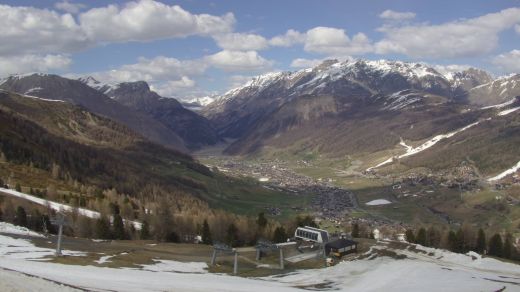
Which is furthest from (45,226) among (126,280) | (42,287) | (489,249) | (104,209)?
(489,249)

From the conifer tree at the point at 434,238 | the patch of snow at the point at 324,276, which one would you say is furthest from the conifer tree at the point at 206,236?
the conifer tree at the point at 434,238

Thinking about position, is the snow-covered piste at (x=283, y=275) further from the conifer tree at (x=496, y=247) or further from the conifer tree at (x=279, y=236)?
the conifer tree at (x=496, y=247)

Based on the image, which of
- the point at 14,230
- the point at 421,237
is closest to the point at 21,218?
the point at 14,230

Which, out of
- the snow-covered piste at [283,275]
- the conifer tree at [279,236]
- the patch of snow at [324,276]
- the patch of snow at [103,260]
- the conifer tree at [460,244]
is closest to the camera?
the snow-covered piste at [283,275]

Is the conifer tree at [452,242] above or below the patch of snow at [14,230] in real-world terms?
below

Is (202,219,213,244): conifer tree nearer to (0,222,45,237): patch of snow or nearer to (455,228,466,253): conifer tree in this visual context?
(0,222,45,237): patch of snow

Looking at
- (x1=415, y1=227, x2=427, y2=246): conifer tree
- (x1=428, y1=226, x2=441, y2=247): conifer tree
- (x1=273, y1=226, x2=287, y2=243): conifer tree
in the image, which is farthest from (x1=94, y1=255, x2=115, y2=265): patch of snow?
(x1=428, y1=226, x2=441, y2=247): conifer tree
